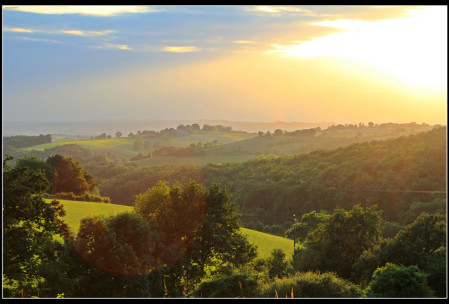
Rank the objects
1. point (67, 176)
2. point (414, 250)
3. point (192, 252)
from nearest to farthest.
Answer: point (414, 250)
point (192, 252)
point (67, 176)

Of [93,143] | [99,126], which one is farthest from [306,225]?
[93,143]

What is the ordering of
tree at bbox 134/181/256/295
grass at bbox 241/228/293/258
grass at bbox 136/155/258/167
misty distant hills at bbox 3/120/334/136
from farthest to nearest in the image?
grass at bbox 136/155/258/167, misty distant hills at bbox 3/120/334/136, grass at bbox 241/228/293/258, tree at bbox 134/181/256/295

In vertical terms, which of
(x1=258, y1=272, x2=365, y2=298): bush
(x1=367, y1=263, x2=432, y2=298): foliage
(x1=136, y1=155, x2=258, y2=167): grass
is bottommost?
(x1=136, y1=155, x2=258, y2=167): grass

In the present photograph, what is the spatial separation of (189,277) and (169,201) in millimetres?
3115

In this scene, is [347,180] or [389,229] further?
[347,180]

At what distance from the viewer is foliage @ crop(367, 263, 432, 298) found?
888 centimetres

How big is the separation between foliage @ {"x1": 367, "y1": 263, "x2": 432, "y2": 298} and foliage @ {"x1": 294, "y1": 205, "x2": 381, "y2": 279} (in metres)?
11.0

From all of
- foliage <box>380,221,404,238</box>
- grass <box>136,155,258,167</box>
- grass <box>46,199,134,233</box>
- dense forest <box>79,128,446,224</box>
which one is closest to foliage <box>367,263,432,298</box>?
grass <box>46,199,134,233</box>

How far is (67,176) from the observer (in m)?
38.5

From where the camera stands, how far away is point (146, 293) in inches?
567

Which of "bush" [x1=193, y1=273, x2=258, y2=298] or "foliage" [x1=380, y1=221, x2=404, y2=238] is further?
"foliage" [x1=380, y1=221, x2=404, y2=238]

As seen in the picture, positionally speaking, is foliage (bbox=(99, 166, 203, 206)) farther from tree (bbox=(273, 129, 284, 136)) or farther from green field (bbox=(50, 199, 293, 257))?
tree (bbox=(273, 129, 284, 136))

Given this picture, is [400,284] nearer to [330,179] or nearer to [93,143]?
[330,179]

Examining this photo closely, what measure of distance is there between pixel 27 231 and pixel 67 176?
25.2 m
